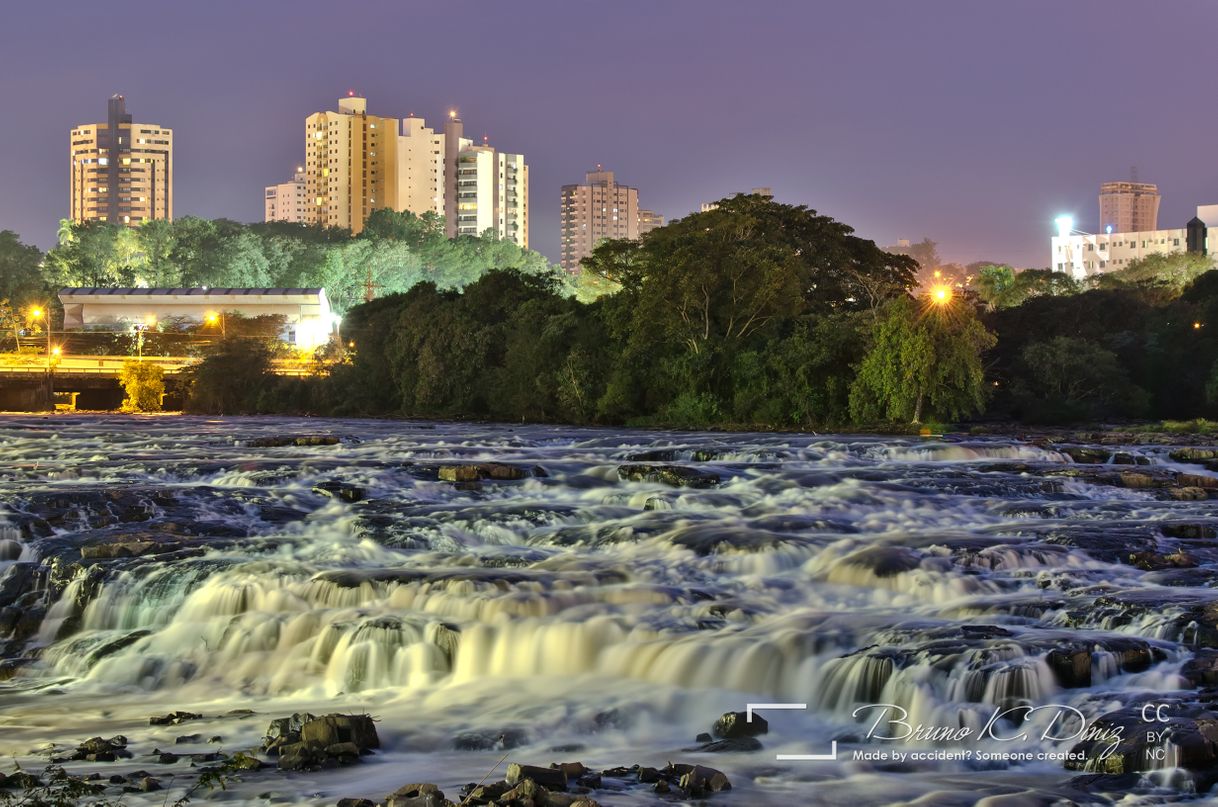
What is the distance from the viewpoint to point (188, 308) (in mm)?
117438

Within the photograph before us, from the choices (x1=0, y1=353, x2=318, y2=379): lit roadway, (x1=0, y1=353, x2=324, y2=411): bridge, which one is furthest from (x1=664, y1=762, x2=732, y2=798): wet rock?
(x1=0, y1=353, x2=318, y2=379): lit roadway

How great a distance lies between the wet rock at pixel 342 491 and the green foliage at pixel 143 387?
53455mm

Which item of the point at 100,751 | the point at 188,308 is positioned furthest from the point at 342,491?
the point at 188,308

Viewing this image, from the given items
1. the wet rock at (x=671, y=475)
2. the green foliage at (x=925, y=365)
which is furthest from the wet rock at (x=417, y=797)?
the green foliage at (x=925, y=365)

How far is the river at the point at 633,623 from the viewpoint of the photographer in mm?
12727

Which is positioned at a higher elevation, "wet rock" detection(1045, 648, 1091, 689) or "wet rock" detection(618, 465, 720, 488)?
"wet rock" detection(618, 465, 720, 488)

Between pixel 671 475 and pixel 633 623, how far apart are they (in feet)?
44.2

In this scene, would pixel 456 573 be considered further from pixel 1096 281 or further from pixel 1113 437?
pixel 1096 281

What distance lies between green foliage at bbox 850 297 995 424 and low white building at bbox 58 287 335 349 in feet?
242

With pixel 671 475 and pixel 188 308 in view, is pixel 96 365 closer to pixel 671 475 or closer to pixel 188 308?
pixel 188 308

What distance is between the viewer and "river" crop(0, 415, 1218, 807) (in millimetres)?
12727

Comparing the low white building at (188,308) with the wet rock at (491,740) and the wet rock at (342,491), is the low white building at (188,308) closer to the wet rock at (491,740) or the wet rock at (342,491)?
the wet rock at (342,491)

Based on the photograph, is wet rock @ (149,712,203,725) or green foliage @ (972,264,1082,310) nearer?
wet rock @ (149,712,203,725)

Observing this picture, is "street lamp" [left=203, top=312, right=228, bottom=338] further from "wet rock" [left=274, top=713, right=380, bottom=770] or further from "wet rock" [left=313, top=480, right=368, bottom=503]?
"wet rock" [left=274, top=713, right=380, bottom=770]
